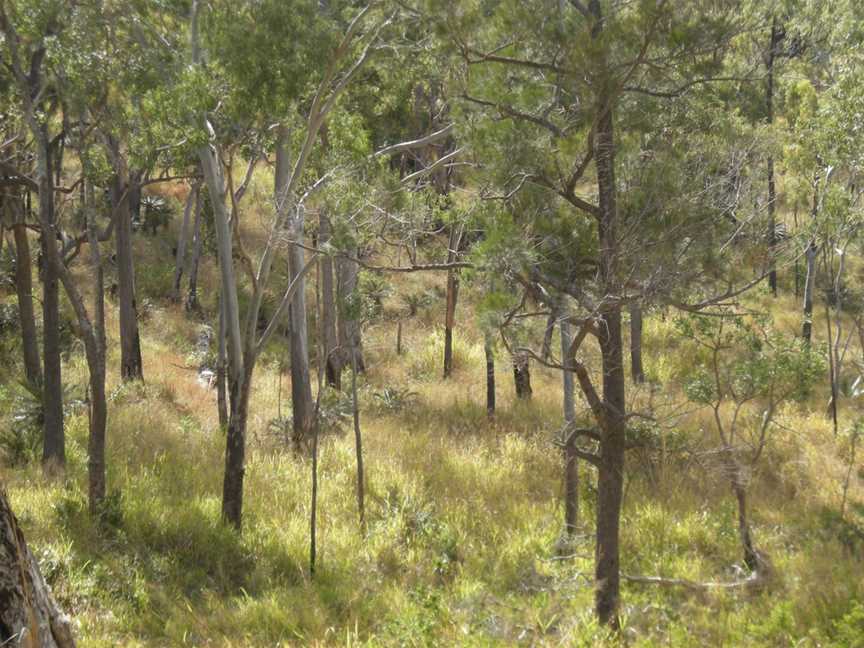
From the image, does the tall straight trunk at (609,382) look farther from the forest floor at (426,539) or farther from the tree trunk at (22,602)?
the tree trunk at (22,602)

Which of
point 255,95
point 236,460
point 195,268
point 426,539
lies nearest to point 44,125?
point 255,95

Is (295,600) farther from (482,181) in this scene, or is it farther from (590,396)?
(482,181)

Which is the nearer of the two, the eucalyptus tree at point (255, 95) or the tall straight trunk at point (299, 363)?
the eucalyptus tree at point (255, 95)

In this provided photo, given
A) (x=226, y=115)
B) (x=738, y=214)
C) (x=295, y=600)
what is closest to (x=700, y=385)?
(x=738, y=214)

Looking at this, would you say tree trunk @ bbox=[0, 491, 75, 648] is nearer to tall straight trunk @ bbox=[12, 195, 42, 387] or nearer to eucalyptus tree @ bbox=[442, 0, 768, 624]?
eucalyptus tree @ bbox=[442, 0, 768, 624]

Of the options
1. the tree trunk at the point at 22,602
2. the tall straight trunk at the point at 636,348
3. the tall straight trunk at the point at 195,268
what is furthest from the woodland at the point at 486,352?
the tall straight trunk at the point at 195,268

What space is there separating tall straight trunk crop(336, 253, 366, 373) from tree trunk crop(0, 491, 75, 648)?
143 inches

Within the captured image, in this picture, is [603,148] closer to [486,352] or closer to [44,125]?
[486,352]

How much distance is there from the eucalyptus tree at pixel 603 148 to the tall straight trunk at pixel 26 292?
602cm

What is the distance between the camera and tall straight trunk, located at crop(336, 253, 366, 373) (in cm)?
813

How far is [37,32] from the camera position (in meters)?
→ 7.34

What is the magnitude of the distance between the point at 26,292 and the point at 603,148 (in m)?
8.69

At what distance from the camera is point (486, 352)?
8.50 metres

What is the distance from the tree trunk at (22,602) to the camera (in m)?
2.63
